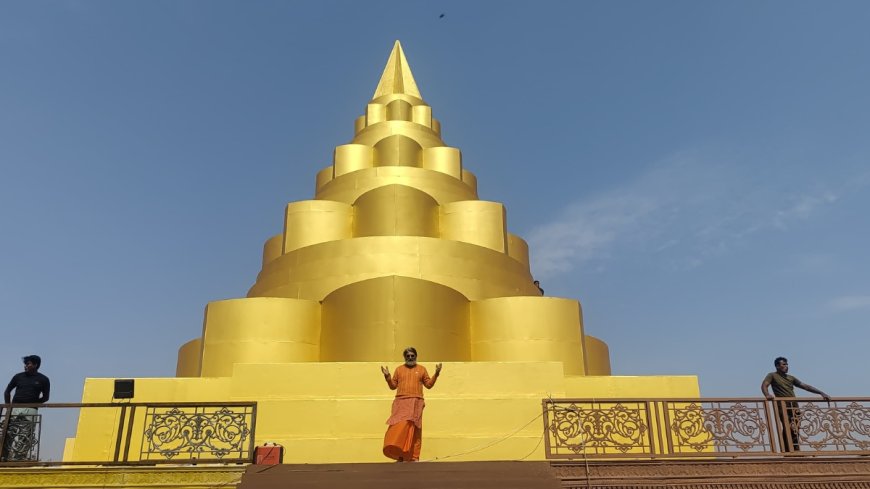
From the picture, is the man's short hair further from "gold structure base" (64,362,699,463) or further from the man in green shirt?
the man in green shirt

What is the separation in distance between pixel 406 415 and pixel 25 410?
17.5 ft

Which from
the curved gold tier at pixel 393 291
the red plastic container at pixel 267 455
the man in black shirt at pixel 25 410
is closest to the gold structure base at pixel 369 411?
the red plastic container at pixel 267 455

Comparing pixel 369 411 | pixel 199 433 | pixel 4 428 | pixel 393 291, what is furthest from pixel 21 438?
pixel 393 291

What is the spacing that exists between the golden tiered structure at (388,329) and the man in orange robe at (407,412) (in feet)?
7.93

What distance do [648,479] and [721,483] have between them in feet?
3.31

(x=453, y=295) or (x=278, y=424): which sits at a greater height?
(x=453, y=295)

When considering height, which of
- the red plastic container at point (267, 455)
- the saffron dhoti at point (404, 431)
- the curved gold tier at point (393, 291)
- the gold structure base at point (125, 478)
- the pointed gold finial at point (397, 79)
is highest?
the pointed gold finial at point (397, 79)

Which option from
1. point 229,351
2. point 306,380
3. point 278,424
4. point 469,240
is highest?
point 469,240

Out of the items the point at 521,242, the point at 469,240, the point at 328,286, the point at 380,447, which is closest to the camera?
the point at 380,447

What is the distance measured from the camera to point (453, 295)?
50.4 ft

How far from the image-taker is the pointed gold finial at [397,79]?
1025 inches

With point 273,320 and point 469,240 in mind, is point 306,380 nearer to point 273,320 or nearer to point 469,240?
point 273,320

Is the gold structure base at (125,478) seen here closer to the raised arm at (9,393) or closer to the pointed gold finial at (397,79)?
the raised arm at (9,393)

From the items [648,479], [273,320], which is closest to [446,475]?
[648,479]
